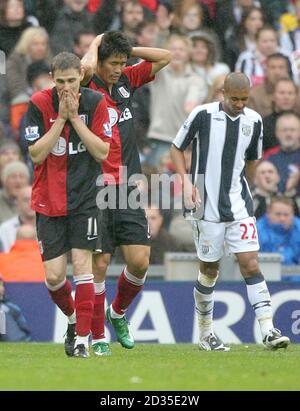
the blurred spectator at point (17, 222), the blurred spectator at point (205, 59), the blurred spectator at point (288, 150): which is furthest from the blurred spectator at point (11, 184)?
the blurred spectator at point (288, 150)

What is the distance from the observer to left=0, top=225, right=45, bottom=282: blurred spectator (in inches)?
542

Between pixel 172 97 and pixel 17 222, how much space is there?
2595mm

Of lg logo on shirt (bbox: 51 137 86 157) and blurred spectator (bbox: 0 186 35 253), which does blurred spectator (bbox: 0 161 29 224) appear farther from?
lg logo on shirt (bbox: 51 137 86 157)

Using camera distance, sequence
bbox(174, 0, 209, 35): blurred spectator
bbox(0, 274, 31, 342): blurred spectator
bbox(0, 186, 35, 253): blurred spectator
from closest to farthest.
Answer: bbox(0, 274, 31, 342): blurred spectator → bbox(0, 186, 35, 253): blurred spectator → bbox(174, 0, 209, 35): blurred spectator

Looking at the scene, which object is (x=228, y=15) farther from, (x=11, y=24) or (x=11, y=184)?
(x=11, y=184)

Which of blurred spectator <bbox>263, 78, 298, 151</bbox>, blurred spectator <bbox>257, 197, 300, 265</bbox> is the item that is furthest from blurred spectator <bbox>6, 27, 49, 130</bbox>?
blurred spectator <bbox>257, 197, 300, 265</bbox>

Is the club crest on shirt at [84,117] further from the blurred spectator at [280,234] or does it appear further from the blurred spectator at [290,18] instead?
the blurred spectator at [290,18]

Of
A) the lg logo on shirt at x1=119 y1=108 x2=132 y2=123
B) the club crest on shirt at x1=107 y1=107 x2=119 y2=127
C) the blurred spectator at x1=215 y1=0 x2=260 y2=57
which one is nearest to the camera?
the club crest on shirt at x1=107 y1=107 x2=119 y2=127

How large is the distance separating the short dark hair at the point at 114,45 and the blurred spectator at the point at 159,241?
468 centimetres

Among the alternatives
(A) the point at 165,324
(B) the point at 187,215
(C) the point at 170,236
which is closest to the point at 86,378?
(B) the point at 187,215

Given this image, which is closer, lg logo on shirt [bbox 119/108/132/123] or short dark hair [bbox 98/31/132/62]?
short dark hair [bbox 98/31/132/62]

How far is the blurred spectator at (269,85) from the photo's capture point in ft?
51.8

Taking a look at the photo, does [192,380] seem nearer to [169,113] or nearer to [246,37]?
[169,113]

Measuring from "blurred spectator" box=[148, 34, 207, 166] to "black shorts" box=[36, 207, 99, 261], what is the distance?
243 inches
